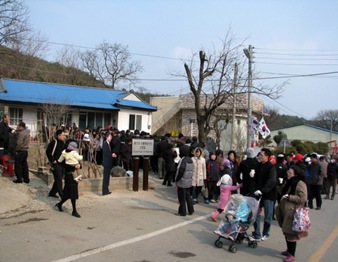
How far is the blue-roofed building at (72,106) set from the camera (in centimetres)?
2622

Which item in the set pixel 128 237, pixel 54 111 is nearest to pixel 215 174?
pixel 128 237

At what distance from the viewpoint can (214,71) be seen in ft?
59.8

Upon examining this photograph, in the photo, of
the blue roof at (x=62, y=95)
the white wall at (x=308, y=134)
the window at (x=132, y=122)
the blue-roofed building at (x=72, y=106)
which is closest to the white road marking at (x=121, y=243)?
the blue-roofed building at (x=72, y=106)

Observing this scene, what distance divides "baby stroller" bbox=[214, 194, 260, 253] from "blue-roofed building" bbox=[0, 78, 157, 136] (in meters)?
18.6

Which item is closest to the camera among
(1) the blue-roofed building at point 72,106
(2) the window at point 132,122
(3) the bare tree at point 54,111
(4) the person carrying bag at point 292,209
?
(4) the person carrying bag at point 292,209

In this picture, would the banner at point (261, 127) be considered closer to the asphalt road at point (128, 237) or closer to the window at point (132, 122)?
the asphalt road at point (128, 237)

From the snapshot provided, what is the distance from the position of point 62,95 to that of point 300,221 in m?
25.5

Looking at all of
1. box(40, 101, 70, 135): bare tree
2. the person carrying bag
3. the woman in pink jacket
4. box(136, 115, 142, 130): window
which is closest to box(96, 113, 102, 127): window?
box(136, 115, 142, 130): window

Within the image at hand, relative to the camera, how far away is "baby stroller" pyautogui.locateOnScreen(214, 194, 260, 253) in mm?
7074

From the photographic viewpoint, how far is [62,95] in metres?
29.3

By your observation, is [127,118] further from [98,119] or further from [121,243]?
[121,243]

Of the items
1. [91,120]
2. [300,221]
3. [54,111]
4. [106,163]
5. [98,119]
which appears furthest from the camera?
[98,119]

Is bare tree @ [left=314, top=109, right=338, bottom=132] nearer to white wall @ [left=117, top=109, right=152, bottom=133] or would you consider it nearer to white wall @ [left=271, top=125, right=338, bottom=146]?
white wall @ [left=271, top=125, right=338, bottom=146]

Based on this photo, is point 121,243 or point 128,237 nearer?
point 121,243
